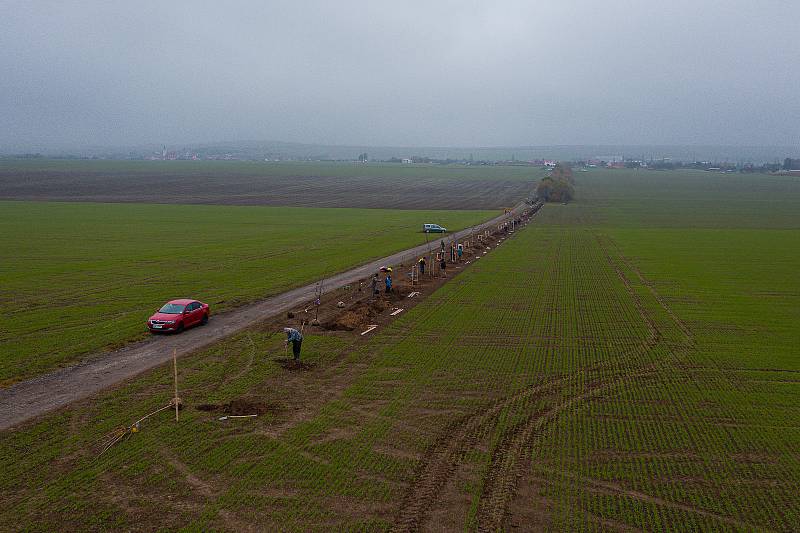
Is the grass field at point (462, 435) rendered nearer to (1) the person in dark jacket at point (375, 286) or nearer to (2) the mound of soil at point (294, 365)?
(2) the mound of soil at point (294, 365)

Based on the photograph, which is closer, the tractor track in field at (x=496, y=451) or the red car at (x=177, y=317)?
A: the tractor track in field at (x=496, y=451)

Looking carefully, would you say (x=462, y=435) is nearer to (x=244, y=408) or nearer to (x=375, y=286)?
(x=244, y=408)

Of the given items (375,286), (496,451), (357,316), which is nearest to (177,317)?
(357,316)

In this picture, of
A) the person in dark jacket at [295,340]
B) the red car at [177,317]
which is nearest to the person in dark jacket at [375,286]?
the red car at [177,317]

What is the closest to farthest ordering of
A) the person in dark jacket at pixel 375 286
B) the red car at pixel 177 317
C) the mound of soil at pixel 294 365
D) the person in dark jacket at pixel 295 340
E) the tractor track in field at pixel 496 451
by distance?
the tractor track in field at pixel 496 451
the mound of soil at pixel 294 365
the person in dark jacket at pixel 295 340
the red car at pixel 177 317
the person in dark jacket at pixel 375 286

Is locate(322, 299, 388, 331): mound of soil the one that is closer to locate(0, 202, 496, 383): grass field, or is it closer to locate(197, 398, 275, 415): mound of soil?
locate(0, 202, 496, 383): grass field

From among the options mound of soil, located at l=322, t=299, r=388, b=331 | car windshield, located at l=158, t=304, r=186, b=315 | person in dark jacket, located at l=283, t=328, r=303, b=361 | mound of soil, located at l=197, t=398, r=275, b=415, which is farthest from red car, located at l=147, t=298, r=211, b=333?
mound of soil, located at l=197, t=398, r=275, b=415
